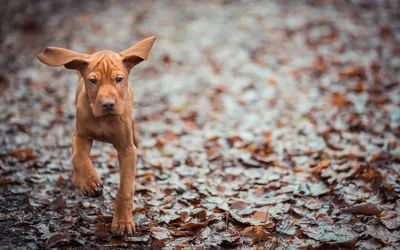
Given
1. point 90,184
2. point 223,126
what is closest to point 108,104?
point 90,184

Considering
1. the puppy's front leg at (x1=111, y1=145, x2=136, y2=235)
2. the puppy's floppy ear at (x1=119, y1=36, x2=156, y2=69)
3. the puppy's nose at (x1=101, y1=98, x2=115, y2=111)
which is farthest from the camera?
the puppy's front leg at (x1=111, y1=145, x2=136, y2=235)

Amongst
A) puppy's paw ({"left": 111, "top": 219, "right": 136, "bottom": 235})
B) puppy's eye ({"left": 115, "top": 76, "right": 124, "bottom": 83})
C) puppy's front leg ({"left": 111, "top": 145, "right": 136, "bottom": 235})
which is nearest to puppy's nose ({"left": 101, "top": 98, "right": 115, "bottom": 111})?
puppy's eye ({"left": 115, "top": 76, "right": 124, "bottom": 83})

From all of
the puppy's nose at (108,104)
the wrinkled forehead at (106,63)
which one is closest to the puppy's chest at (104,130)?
the puppy's nose at (108,104)

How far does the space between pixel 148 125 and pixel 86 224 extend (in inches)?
108

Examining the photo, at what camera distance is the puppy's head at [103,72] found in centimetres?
317

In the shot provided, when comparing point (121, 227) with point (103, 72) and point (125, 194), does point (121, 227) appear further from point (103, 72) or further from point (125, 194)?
point (103, 72)

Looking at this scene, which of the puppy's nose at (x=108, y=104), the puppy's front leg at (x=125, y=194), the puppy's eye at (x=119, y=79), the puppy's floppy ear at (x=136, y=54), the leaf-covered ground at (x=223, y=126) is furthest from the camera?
the leaf-covered ground at (x=223, y=126)

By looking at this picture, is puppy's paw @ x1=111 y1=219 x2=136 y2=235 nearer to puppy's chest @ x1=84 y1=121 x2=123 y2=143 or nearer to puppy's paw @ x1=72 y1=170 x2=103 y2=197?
puppy's paw @ x1=72 y1=170 x2=103 y2=197

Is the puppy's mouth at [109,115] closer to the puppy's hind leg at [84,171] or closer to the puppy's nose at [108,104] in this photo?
the puppy's nose at [108,104]

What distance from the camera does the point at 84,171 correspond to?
344 cm

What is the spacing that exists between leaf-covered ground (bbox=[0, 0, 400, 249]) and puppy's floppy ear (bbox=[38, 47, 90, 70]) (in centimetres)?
136

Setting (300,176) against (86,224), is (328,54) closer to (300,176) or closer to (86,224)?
(300,176)

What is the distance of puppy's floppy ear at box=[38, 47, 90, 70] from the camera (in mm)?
3281

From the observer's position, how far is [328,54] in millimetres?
8750
